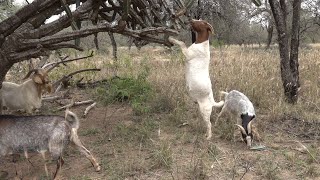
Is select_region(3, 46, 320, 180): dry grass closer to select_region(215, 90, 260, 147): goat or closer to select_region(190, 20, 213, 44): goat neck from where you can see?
select_region(215, 90, 260, 147): goat

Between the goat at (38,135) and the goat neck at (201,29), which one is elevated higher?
the goat neck at (201,29)

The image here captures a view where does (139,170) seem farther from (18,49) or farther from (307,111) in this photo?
(307,111)

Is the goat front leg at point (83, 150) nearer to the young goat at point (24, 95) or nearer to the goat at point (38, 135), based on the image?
the goat at point (38, 135)

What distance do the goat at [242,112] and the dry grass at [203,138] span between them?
0.20 m

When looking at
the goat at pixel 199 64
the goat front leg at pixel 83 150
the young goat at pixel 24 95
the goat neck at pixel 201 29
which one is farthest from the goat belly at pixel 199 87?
the young goat at pixel 24 95

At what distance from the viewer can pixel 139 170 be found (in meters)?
5.05

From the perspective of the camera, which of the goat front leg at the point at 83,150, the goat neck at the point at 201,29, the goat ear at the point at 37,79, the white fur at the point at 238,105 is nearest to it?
the goat front leg at the point at 83,150

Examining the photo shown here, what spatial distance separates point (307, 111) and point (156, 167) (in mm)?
3524

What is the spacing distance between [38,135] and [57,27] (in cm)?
154

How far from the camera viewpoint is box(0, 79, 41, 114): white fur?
6762 mm

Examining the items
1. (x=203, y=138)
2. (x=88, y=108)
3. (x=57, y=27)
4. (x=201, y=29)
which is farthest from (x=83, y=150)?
(x=88, y=108)

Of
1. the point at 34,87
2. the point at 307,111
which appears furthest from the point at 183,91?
the point at 34,87

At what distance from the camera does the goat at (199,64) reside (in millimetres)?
5641

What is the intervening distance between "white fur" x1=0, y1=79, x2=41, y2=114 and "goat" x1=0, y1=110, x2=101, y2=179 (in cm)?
183
